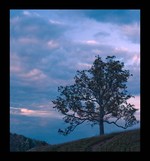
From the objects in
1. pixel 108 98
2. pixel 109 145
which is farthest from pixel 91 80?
pixel 109 145

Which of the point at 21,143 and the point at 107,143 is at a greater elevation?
the point at 107,143

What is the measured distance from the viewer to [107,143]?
10.6m

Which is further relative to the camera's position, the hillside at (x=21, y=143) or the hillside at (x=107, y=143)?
the hillside at (x=21, y=143)

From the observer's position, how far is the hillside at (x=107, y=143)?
390 inches

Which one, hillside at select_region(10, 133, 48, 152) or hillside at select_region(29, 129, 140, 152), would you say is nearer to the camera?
hillside at select_region(29, 129, 140, 152)

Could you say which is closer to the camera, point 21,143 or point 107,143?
point 107,143

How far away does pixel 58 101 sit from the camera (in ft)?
49.5

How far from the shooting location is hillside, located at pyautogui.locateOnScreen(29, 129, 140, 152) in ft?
32.5
